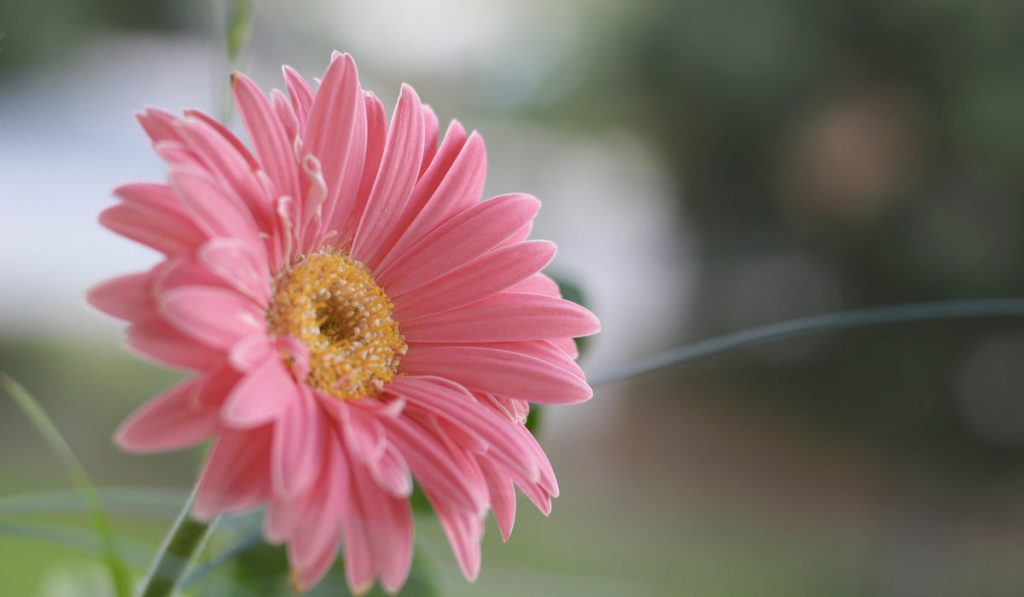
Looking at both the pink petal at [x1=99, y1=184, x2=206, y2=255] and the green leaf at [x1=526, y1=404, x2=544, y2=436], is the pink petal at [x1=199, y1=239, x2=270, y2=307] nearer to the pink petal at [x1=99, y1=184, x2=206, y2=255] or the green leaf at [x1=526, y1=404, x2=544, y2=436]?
the pink petal at [x1=99, y1=184, x2=206, y2=255]

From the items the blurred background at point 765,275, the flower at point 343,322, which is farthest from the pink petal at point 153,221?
the blurred background at point 765,275

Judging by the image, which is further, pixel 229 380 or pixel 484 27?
pixel 484 27

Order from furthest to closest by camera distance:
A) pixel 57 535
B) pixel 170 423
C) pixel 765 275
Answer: pixel 765 275 → pixel 57 535 → pixel 170 423

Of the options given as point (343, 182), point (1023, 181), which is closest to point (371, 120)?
point (343, 182)

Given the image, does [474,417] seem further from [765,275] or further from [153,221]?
[765,275]

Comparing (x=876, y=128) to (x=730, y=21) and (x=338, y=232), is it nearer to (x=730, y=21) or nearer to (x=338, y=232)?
(x=730, y=21)

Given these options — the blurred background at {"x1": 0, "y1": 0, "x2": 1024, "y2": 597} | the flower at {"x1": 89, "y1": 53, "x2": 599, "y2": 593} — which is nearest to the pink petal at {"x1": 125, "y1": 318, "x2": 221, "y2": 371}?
the flower at {"x1": 89, "y1": 53, "x2": 599, "y2": 593}

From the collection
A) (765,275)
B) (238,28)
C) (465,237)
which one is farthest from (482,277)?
(765,275)
